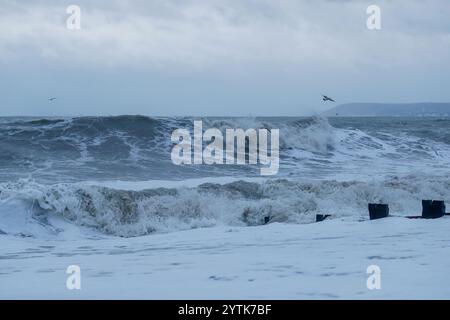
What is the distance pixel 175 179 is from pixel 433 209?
910 centimetres

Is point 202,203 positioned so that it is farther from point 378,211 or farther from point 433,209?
point 433,209

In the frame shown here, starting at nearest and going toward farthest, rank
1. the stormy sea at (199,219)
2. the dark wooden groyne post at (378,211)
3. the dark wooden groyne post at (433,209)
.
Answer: the stormy sea at (199,219), the dark wooden groyne post at (433,209), the dark wooden groyne post at (378,211)

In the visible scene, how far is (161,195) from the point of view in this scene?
14.0 m

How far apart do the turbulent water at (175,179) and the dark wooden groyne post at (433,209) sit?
3.81 ft

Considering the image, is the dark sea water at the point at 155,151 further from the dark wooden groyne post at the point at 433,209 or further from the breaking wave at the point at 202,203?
the dark wooden groyne post at the point at 433,209

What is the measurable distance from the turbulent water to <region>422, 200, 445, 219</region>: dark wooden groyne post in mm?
1160

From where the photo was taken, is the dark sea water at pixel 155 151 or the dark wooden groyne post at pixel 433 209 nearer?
the dark wooden groyne post at pixel 433 209

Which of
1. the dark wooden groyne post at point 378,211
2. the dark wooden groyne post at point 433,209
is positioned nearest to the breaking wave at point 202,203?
the dark wooden groyne post at point 378,211

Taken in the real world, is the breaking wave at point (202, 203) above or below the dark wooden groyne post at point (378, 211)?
below

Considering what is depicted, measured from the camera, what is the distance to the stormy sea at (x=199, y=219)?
5.39 m

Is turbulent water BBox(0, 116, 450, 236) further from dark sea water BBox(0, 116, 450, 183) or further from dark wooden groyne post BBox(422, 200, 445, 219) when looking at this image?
dark wooden groyne post BBox(422, 200, 445, 219)

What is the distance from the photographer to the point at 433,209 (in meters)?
8.86
